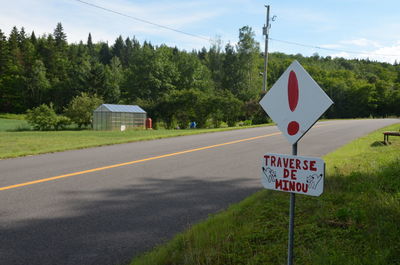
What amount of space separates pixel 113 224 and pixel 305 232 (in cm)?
258

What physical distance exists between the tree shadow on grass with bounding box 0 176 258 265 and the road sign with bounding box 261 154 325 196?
1.87 meters

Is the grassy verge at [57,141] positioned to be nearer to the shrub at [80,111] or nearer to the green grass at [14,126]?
the shrub at [80,111]

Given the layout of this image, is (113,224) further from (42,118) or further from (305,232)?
(42,118)

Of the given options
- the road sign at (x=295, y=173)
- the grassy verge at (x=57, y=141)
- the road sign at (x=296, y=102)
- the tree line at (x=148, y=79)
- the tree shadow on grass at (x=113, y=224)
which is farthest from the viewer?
the tree line at (x=148, y=79)

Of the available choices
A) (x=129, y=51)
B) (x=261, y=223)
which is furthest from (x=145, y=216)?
(x=129, y=51)

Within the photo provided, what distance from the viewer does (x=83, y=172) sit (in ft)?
26.8

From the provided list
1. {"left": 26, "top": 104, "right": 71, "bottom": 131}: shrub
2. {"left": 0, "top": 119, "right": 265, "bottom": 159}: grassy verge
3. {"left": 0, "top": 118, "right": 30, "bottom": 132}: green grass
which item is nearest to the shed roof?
{"left": 26, "top": 104, "right": 71, "bottom": 131}: shrub

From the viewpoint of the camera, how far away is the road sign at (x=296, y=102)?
2.93 meters

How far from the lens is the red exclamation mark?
3.05 meters

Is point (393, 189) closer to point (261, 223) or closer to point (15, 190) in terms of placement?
point (261, 223)

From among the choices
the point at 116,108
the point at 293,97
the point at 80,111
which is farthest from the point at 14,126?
the point at 293,97

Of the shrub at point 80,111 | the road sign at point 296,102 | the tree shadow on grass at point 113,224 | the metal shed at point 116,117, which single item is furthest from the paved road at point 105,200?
the shrub at point 80,111

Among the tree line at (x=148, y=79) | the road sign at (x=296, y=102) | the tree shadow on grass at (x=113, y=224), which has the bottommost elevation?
the tree shadow on grass at (x=113, y=224)

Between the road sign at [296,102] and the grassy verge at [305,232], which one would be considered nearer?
the road sign at [296,102]
